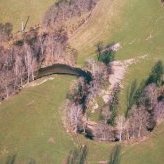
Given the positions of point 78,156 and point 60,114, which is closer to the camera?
point 78,156

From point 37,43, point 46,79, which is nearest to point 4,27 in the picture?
point 37,43

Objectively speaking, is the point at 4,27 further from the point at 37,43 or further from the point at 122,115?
the point at 122,115

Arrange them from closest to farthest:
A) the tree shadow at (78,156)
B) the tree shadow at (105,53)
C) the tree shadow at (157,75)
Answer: the tree shadow at (78,156) → the tree shadow at (157,75) → the tree shadow at (105,53)

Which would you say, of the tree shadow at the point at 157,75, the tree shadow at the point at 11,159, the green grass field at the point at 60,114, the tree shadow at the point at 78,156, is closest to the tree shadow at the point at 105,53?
the green grass field at the point at 60,114

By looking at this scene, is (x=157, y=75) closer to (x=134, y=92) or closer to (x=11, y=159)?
(x=134, y=92)

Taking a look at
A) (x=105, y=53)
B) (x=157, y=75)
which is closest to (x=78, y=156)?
(x=157, y=75)

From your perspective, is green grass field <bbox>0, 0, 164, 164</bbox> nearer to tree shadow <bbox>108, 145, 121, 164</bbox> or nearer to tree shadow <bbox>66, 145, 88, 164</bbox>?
tree shadow <bbox>108, 145, 121, 164</bbox>

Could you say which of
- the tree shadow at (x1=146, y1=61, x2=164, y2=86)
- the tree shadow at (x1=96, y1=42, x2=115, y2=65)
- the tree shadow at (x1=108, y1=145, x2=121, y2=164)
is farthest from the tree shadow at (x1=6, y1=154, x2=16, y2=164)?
the tree shadow at (x1=96, y1=42, x2=115, y2=65)

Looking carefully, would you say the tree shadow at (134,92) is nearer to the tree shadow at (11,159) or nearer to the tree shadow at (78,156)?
the tree shadow at (78,156)
